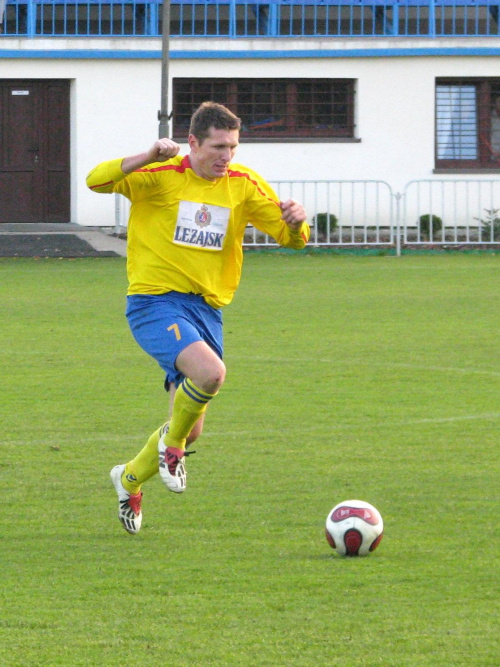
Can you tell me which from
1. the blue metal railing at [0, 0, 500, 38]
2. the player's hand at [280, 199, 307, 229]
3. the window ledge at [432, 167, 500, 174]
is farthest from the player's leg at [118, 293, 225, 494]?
the window ledge at [432, 167, 500, 174]

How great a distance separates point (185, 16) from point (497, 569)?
80.1 ft

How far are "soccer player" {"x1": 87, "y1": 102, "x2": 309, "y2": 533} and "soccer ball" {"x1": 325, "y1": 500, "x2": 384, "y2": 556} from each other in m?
0.85

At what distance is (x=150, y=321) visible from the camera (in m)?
6.46

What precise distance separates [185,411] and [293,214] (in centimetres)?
115

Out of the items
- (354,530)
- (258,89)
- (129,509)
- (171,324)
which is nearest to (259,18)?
(258,89)

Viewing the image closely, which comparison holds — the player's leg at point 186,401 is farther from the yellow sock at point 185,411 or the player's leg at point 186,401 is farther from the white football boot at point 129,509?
the white football boot at point 129,509

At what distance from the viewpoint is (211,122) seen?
632cm

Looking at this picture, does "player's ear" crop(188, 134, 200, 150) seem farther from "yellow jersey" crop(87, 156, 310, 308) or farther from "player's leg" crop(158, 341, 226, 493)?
"player's leg" crop(158, 341, 226, 493)

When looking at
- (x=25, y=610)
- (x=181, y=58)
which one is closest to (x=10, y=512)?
(x=25, y=610)

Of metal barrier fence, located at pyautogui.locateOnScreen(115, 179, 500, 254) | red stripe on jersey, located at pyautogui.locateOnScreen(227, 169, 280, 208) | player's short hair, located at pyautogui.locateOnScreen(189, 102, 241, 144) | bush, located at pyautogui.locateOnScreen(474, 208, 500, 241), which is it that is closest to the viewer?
player's short hair, located at pyautogui.locateOnScreen(189, 102, 241, 144)

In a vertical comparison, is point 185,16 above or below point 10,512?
above

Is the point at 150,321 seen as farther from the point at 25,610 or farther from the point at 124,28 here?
the point at 124,28

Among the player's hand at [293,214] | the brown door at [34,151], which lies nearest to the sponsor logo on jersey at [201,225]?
the player's hand at [293,214]

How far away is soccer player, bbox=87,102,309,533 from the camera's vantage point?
621 centimetres
